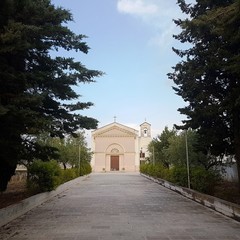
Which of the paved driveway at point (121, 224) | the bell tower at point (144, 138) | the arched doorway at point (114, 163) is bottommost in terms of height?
the paved driveway at point (121, 224)

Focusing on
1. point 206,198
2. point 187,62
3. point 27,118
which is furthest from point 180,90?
point 27,118

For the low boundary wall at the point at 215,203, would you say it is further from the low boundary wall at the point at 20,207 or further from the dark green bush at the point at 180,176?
the low boundary wall at the point at 20,207

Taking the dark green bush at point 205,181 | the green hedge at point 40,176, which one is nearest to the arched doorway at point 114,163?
the green hedge at point 40,176

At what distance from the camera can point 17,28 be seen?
28.9ft

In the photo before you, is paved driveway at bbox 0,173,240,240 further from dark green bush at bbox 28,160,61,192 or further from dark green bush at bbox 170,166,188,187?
dark green bush at bbox 170,166,188,187

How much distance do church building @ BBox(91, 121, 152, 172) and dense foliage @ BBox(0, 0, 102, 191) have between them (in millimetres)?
53235

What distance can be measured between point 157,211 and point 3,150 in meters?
5.37

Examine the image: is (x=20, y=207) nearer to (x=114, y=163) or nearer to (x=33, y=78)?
(x=33, y=78)

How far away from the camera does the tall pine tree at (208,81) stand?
12.0 m

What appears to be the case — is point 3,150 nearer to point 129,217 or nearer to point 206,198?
point 129,217

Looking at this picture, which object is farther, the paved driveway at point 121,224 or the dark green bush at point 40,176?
the dark green bush at point 40,176

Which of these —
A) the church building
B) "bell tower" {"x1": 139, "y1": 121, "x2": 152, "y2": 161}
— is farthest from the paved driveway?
"bell tower" {"x1": 139, "y1": 121, "x2": 152, "y2": 161}

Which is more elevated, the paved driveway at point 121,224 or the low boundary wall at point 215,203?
the low boundary wall at point 215,203

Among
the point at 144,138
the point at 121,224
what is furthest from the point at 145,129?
the point at 121,224
